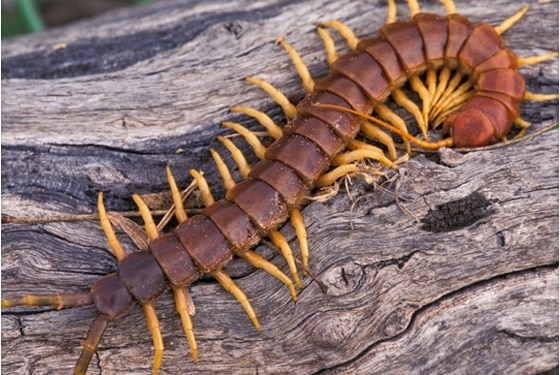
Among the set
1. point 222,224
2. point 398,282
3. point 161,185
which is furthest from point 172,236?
point 398,282

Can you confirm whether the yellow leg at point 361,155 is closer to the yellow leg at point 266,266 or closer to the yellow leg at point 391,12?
the yellow leg at point 266,266

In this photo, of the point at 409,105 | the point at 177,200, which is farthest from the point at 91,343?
the point at 409,105

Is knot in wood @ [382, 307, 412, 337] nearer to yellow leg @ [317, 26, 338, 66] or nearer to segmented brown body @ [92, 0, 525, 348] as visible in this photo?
segmented brown body @ [92, 0, 525, 348]

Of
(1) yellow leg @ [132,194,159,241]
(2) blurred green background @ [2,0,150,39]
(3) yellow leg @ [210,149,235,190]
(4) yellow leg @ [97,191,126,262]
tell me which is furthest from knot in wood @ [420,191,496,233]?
(2) blurred green background @ [2,0,150,39]

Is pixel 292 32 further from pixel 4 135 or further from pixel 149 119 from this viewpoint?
pixel 4 135

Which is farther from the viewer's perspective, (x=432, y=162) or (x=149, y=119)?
(x=149, y=119)

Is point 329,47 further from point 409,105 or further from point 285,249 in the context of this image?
point 285,249
